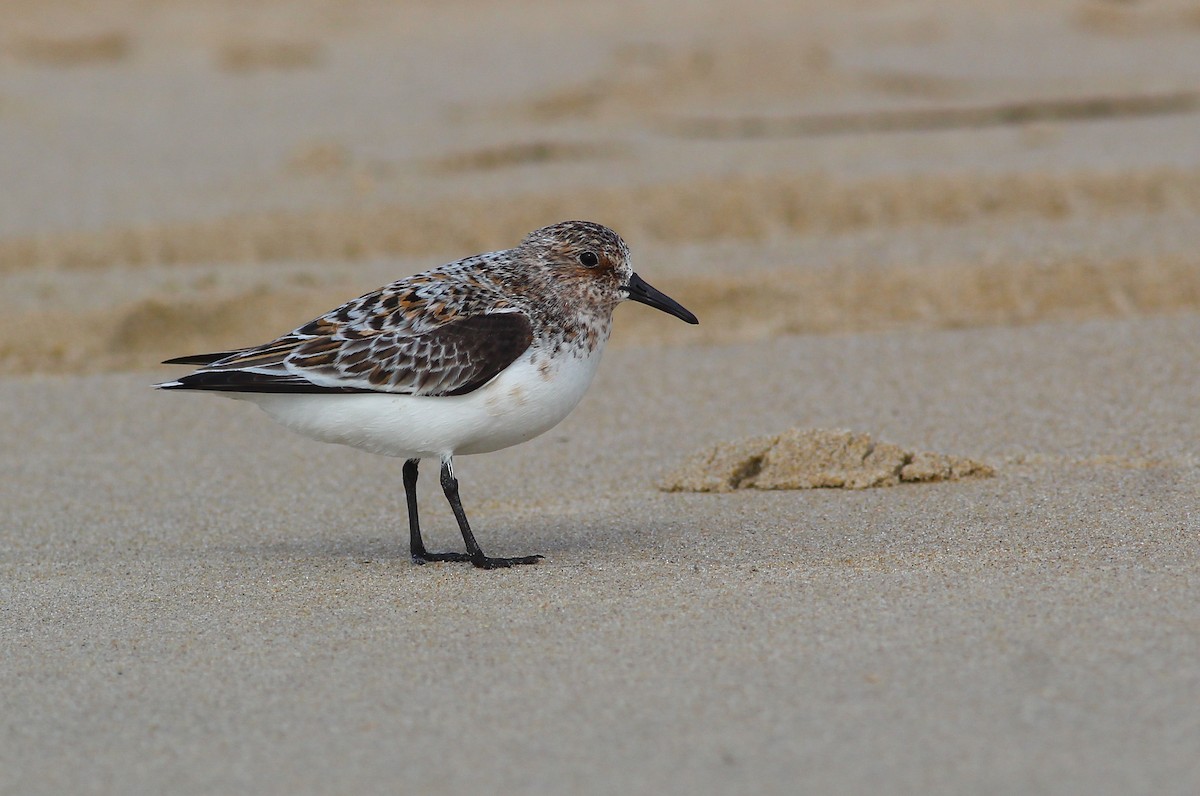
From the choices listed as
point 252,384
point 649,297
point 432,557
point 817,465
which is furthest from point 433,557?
point 817,465

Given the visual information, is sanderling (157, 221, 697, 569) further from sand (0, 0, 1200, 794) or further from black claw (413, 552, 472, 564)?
sand (0, 0, 1200, 794)

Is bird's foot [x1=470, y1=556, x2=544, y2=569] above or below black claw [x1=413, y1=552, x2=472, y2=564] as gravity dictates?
above

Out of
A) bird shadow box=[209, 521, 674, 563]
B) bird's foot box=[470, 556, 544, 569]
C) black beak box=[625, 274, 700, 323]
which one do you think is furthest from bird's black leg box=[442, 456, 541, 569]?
black beak box=[625, 274, 700, 323]

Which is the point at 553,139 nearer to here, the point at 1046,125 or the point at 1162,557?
the point at 1046,125

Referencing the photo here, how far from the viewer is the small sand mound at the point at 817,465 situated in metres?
5.96

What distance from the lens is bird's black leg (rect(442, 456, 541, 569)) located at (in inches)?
204

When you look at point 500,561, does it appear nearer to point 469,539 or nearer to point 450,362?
point 469,539

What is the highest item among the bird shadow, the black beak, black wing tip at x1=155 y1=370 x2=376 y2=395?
the black beak

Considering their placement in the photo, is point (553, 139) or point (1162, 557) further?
point (553, 139)

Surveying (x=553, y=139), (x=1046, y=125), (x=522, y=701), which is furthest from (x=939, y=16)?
(x=522, y=701)

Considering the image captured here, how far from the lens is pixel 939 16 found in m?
17.7

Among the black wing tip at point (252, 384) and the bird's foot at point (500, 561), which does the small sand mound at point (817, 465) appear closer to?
the bird's foot at point (500, 561)

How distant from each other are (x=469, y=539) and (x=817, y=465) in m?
1.54

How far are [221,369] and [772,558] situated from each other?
1.95m
